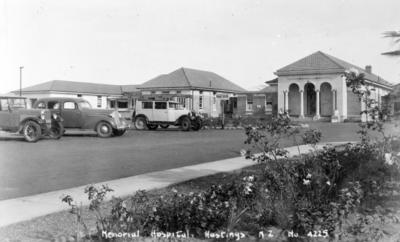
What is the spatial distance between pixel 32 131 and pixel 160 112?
33.6 ft

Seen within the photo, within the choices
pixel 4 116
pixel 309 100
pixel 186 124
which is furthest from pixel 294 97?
pixel 4 116

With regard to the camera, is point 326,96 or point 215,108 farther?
point 215,108

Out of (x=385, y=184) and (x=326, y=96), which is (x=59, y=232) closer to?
(x=385, y=184)

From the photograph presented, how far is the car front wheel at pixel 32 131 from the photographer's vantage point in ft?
54.2

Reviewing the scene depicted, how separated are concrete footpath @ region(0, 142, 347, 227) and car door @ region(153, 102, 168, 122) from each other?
15.9 metres

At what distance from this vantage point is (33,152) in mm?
12695

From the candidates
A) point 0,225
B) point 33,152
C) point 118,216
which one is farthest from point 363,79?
point 33,152

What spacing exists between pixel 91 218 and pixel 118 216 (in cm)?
118

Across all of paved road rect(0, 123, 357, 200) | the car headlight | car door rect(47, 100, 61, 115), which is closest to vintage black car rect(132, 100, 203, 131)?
car door rect(47, 100, 61, 115)

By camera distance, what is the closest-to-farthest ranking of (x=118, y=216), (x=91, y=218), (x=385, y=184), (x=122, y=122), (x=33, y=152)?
1. (x=118, y=216)
2. (x=91, y=218)
3. (x=385, y=184)
4. (x=33, y=152)
5. (x=122, y=122)

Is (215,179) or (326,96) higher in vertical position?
(326,96)

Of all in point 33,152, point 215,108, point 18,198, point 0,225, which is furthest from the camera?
point 215,108

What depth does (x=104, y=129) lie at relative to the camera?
64.1 feet

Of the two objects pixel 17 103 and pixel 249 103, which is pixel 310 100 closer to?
pixel 249 103
